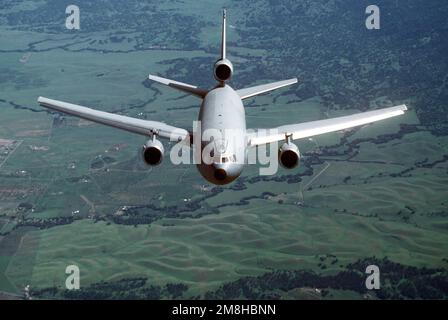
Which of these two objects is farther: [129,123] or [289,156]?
[129,123]

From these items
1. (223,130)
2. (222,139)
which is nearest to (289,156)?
(223,130)

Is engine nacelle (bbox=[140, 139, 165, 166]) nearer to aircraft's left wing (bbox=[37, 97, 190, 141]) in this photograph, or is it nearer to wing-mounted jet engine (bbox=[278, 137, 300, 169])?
aircraft's left wing (bbox=[37, 97, 190, 141])

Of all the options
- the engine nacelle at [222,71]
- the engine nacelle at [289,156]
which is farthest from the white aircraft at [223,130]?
the engine nacelle at [222,71]

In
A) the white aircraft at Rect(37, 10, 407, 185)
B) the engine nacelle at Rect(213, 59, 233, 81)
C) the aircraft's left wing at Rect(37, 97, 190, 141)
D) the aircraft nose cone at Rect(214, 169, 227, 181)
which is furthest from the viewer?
the engine nacelle at Rect(213, 59, 233, 81)

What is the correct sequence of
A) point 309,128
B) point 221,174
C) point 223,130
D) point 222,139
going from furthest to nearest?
point 309,128 < point 223,130 < point 222,139 < point 221,174

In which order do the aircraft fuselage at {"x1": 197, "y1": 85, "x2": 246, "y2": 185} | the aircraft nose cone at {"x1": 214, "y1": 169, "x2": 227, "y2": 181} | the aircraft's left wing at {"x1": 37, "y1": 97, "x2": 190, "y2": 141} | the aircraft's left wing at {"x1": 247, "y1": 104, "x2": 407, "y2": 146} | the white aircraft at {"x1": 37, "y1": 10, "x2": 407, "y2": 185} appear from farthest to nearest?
the aircraft's left wing at {"x1": 247, "y1": 104, "x2": 407, "y2": 146}
the aircraft's left wing at {"x1": 37, "y1": 97, "x2": 190, "y2": 141}
the white aircraft at {"x1": 37, "y1": 10, "x2": 407, "y2": 185}
the aircraft fuselage at {"x1": 197, "y1": 85, "x2": 246, "y2": 185}
the aircraft nose cone at {"x1": 214, "y1": 169, "x2": 227, "y2": 181}

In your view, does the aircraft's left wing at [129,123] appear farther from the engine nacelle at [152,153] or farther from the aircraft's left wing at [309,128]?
the aircraft's left wing at [309,128]

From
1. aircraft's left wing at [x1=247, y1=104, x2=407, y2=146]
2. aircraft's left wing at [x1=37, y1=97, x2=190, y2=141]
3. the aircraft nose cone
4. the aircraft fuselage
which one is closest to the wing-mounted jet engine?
aircraft's left wing at [x1=247, y1=104, x2=407, y2=146]

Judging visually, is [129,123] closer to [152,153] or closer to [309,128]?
[152,153]

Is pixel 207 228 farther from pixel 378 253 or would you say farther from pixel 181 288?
pixel 378 253
